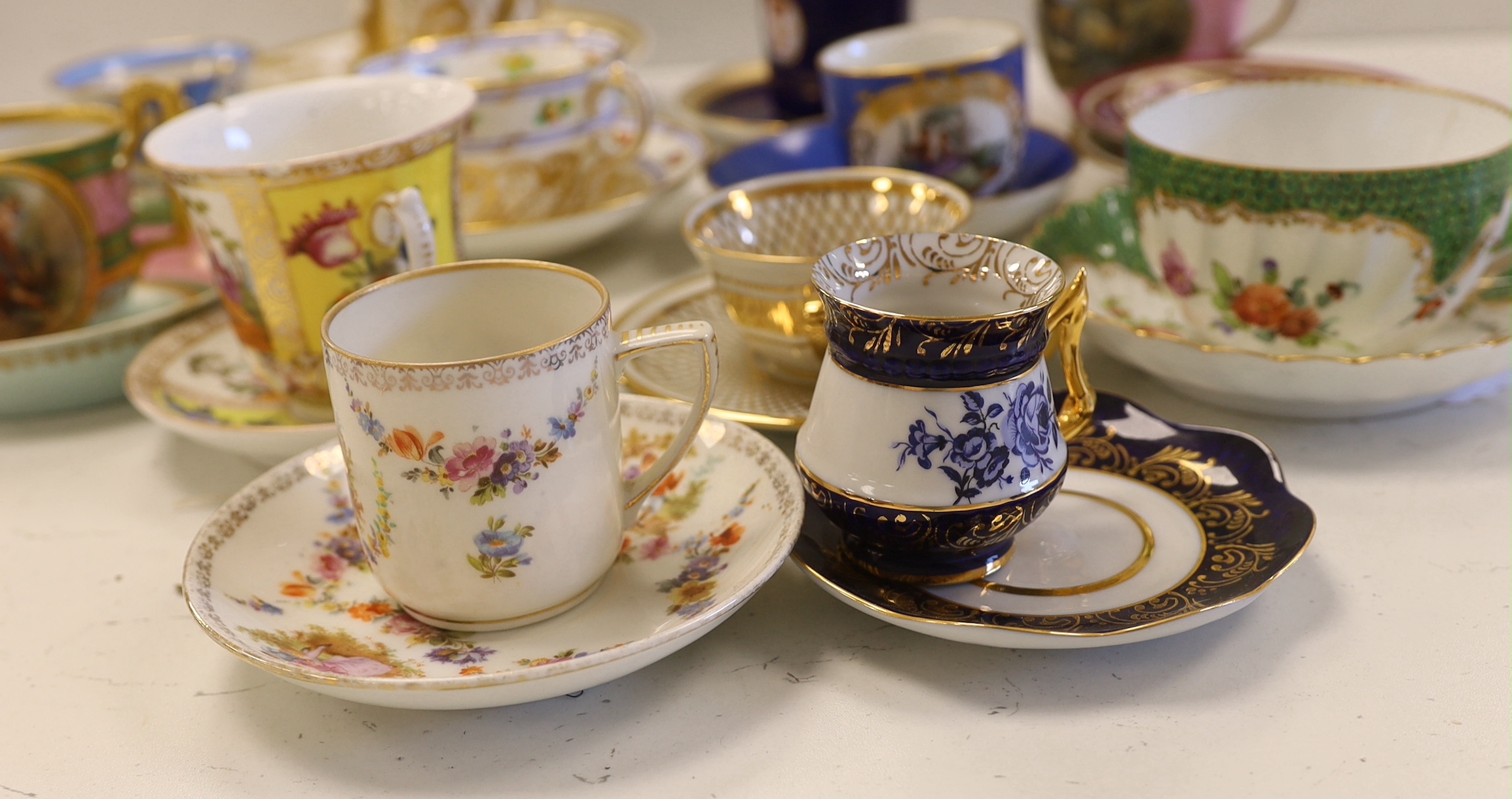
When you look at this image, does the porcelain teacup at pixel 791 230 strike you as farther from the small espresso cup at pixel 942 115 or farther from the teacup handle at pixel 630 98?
the teacup handle at pixel 630 98

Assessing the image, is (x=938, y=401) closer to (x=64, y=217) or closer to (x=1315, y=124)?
(x=1315, y=124)

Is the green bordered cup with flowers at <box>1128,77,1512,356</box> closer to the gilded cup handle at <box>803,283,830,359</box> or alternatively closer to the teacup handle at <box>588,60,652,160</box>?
the gilded cup handle at <box>803,283,830,359</box>

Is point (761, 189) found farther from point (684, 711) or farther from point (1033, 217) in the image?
point (684, 711)

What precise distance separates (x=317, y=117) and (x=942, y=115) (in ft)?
1.50

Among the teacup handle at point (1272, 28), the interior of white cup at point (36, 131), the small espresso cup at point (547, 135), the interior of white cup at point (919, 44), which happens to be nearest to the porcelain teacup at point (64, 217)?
the interior of white cup at point (36, 131)

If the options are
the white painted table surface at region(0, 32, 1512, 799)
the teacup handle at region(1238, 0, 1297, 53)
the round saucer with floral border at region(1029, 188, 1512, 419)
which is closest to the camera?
the white painted table surface at region(0, 32, 1512, 799)

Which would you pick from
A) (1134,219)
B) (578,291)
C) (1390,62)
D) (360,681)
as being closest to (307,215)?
(578,291)

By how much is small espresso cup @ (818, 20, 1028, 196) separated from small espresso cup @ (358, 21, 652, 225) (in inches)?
7.3

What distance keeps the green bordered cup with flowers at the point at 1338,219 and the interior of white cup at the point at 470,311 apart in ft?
1.25

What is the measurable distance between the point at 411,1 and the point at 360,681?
988 mm

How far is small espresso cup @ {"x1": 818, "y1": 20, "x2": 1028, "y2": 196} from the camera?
0.91 m

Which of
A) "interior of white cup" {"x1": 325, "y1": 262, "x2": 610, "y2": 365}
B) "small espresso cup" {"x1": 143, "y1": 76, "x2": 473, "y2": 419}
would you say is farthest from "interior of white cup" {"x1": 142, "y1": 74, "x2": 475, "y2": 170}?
"interior of white cup" {"x1": 325, "y1": 262, "x2": 610, "y2": 365}

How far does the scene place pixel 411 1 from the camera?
1280 millimetres

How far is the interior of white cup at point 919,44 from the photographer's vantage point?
105 centimetres
